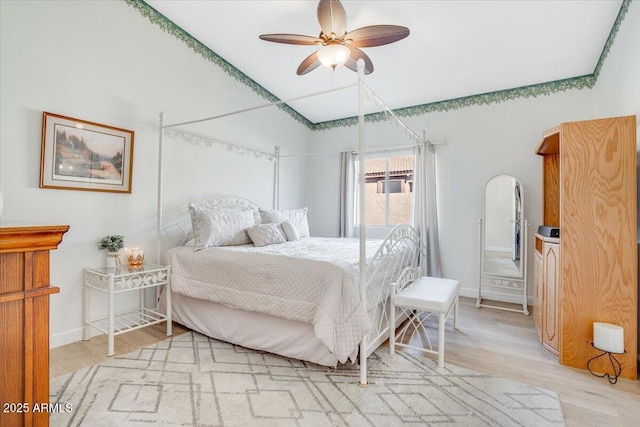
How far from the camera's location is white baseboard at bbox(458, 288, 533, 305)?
401cm

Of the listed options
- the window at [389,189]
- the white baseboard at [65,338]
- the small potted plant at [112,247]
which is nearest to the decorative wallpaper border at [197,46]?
the window at [389,189]

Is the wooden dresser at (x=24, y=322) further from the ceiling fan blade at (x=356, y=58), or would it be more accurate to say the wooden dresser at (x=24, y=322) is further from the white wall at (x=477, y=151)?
the white wall at (x=477, y=151)

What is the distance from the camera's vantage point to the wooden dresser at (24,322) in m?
0.76

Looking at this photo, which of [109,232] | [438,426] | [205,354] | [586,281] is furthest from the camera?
[109,232]

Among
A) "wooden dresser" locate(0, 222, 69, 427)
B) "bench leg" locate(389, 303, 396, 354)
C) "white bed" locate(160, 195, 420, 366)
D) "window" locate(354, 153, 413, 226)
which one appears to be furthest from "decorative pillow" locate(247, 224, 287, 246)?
"wooden dresser" locate(0, 222, 69, 427)

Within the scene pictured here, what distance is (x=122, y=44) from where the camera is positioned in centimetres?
299

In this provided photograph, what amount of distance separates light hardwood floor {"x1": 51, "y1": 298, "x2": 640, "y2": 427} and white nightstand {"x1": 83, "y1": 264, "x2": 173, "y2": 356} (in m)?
0.13

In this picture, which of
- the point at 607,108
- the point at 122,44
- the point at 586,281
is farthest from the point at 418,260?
the point at 122,44

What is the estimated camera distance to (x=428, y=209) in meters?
4.40

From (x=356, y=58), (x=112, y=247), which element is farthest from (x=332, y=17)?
(x=112, y=247)

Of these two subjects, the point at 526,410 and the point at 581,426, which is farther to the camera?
the point at 526,410

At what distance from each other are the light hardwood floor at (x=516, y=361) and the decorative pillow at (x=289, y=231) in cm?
144

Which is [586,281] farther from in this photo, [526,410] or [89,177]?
[89,177]

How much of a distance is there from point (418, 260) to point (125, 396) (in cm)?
309
